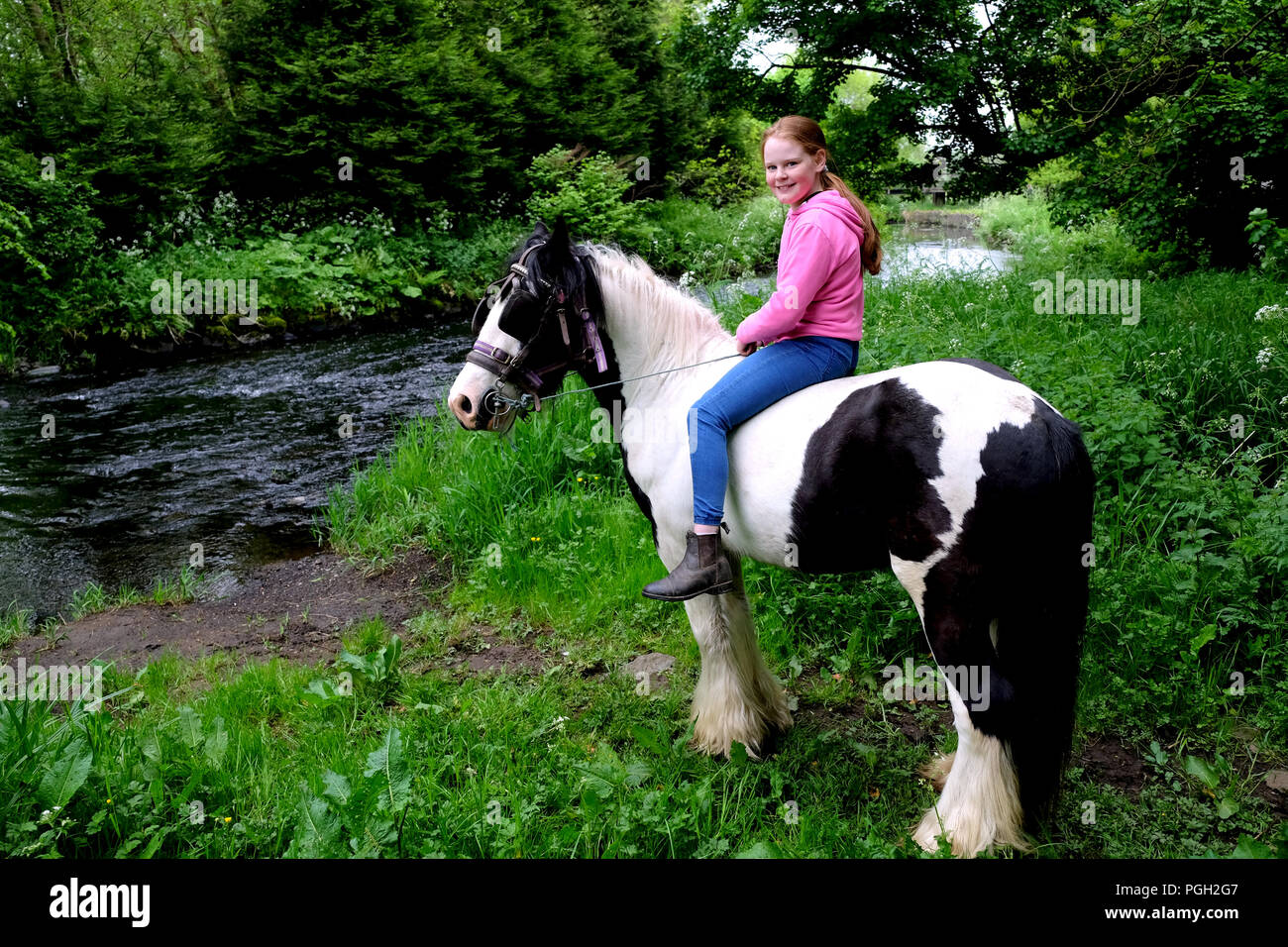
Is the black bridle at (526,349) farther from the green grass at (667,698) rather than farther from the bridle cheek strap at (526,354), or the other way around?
the green grass at (667,698)

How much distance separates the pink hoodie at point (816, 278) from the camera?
3.06 m

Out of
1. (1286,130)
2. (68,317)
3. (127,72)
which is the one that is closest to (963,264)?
(1286,130)

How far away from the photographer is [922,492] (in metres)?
2.68

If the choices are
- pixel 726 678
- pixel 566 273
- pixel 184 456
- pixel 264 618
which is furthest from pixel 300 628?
pixel 184 456

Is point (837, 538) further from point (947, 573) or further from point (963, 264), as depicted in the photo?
point (963, 264)

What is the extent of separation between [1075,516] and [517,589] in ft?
11.2

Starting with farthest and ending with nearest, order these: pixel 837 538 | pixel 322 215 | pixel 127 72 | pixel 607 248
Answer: pixel 322 215, pixel 127 72, pixel 607 248, pixel 837 538

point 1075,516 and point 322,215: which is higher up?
point 322,215

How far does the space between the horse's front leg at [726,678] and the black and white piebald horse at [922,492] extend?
60 mm

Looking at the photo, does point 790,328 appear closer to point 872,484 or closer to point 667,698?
point 872,484

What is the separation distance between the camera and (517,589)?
514cm

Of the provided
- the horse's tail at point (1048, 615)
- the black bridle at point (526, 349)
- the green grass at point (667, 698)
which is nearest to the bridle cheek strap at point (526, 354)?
the black bridle at point (526, 349)

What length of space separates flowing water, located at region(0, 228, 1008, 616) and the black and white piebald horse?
4.05 m

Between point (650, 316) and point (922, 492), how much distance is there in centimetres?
148
